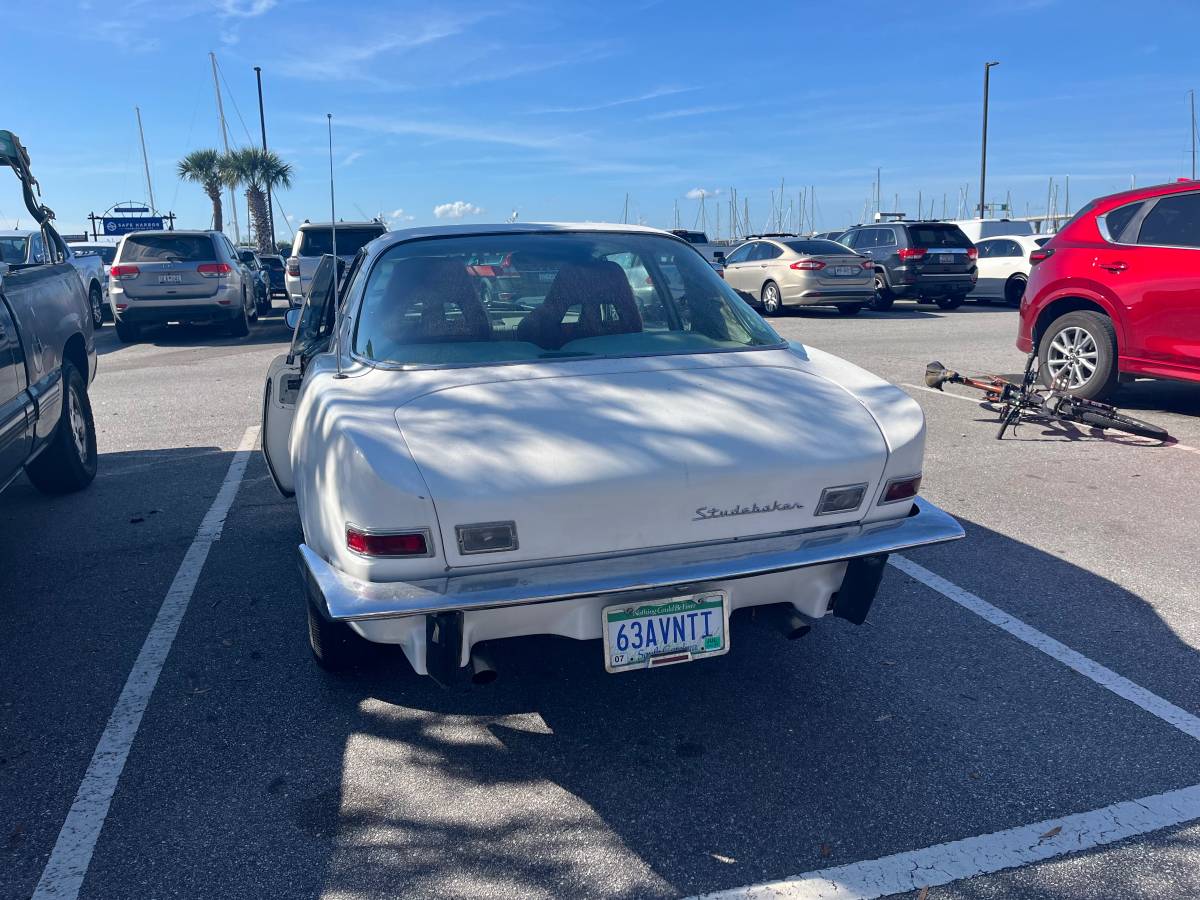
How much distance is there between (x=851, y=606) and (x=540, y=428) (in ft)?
3.81

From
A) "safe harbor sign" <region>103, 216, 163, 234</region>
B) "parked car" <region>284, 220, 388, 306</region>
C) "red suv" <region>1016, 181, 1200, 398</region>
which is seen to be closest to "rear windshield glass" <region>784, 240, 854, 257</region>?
"parked car" <region>284, 220, 388, 306</region>

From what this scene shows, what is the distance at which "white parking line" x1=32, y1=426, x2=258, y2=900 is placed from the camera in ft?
8.51

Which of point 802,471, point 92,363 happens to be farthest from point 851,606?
point 92,363

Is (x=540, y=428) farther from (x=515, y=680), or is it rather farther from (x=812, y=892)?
(x=812, y=892)

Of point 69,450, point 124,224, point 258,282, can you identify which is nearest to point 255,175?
point 124,224

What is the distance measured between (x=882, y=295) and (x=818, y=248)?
1.95 metres

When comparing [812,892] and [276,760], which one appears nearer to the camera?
[812,892]

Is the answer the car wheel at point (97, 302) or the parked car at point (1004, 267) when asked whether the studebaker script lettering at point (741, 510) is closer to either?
the parked car at point (1004, 267)

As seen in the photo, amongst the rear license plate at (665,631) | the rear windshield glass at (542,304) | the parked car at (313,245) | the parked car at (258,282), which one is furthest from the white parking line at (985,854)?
the parked car at (258,282)

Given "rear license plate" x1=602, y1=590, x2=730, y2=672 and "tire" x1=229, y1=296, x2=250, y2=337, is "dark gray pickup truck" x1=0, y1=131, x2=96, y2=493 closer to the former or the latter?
"rear license plate" x1=602, y1=590, x2=730, y2=672

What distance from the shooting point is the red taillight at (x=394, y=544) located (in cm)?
271

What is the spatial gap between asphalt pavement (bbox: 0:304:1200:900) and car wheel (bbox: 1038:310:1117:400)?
293cm

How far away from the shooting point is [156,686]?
3.62m

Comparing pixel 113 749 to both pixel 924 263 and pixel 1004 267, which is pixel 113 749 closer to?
pixel 924 263
